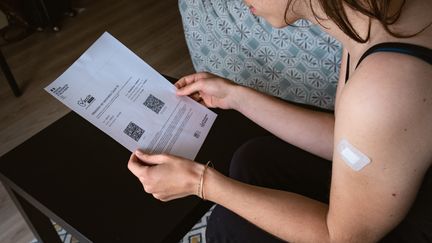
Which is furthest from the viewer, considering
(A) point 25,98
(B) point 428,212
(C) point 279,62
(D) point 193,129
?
(A) point 25,98

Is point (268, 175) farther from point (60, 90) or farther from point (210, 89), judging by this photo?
point (60, 90)

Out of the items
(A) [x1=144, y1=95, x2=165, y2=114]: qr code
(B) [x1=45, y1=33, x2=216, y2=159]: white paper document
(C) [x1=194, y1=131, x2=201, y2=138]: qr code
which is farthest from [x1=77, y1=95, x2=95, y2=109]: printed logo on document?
(C) [x1=194, y1=131, x2=201, y2=138]: qr code

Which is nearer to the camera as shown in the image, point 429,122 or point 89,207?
point 429,122

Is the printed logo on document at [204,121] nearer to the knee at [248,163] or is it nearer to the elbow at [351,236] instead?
the knee at [248,163]

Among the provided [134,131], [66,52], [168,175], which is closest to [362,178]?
[168,175]

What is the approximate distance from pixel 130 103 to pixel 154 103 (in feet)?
0.17

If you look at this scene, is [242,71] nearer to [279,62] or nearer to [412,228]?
[279,62]

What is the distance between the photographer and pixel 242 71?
4.86ft

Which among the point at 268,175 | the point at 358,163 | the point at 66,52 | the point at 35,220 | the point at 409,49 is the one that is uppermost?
the point at 409,49

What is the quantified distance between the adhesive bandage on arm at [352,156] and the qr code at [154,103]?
43 centimetres

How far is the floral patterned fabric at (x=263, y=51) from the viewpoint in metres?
1.25

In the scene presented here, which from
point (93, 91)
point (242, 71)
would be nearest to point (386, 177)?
point (93, 91)

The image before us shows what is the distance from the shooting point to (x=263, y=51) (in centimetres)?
137

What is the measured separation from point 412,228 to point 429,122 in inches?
8.9
